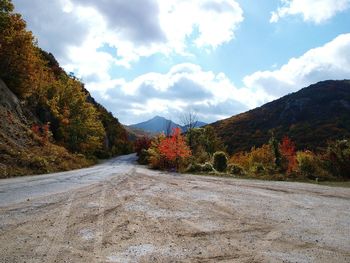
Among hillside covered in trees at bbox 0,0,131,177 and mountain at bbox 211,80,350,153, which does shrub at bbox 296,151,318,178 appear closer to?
hillside covered in trees at bbox 0,0,131,177

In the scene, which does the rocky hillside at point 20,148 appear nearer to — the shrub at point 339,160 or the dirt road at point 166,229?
the dirt road at point 166,229

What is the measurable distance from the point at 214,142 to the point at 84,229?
56131 mm

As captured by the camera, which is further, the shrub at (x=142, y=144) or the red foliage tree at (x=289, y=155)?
the shrub at (x=142, y=144)

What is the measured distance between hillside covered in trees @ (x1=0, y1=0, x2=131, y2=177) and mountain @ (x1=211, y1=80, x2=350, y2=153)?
3496 centimetres

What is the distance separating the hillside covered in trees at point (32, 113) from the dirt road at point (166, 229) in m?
13.7

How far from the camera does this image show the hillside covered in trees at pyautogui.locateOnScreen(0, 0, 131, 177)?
90.3 ft

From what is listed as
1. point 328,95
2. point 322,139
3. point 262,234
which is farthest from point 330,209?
point 328,95

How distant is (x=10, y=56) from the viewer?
124 ft

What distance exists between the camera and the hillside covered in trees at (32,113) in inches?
1083

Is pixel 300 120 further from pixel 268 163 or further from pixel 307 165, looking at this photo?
pixel 307 165

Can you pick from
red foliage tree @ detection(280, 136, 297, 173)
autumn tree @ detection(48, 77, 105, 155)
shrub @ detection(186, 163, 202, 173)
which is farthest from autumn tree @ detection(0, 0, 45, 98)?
red foliage tree @ detection(280, 136, 297, 173)

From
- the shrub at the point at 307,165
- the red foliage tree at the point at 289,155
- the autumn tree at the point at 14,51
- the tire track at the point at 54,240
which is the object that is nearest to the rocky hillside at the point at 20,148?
the autumn tree at the point at 14,51

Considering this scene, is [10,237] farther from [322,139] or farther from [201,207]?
[322,139]

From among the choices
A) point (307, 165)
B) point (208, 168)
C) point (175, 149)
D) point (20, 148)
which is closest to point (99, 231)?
point (307, 165)
